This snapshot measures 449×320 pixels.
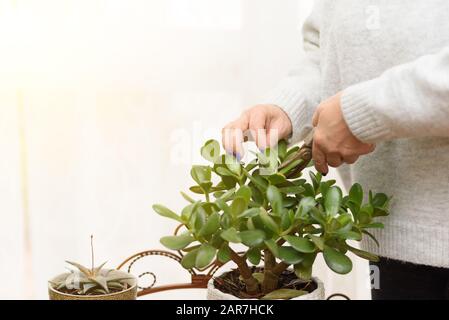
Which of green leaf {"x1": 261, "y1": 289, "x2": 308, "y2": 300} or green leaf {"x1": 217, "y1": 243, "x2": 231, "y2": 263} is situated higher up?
green leaf {"x1": 217, "y1": 243, "x2": 231, "y2": 263}

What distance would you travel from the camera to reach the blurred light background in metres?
1.18

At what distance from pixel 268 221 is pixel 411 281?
0.95ft

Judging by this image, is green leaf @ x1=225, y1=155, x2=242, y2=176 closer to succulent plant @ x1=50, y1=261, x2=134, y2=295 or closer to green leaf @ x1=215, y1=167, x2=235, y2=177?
green leaf @ x1=215, y1=167, x2=235, y2=177

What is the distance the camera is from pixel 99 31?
3.86 ft

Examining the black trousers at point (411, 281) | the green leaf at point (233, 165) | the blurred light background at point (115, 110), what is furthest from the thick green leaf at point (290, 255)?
the blurred light background at point (115, 110)

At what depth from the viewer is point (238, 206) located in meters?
0.54

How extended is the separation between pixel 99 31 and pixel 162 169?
34 centimetres

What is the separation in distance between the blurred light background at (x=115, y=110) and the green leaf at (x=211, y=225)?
621mm

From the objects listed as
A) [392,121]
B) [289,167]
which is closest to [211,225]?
[289,167]

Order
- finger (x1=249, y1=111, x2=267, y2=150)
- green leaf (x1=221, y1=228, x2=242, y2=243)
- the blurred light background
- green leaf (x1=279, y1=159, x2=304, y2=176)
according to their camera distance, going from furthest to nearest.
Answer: the blurred light background < finger (x1=249, y1=111, x2=267, y2=150) < green leaf (x1=279, y1=159, x2=304, y2=176) < green leaf (x1=221, y1=228, x2=242, y2=243)

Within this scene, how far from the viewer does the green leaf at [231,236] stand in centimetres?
51

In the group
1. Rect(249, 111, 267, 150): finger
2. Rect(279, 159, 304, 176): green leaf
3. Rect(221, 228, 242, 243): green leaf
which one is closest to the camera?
Rect(221, 228, 242, 243): green leaf

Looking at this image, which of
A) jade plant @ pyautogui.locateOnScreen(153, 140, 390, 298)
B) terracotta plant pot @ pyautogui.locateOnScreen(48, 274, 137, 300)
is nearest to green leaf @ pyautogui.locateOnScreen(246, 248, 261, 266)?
jade plant @ pyautogui.locateOnScreen(153, 140, 390, 298)
